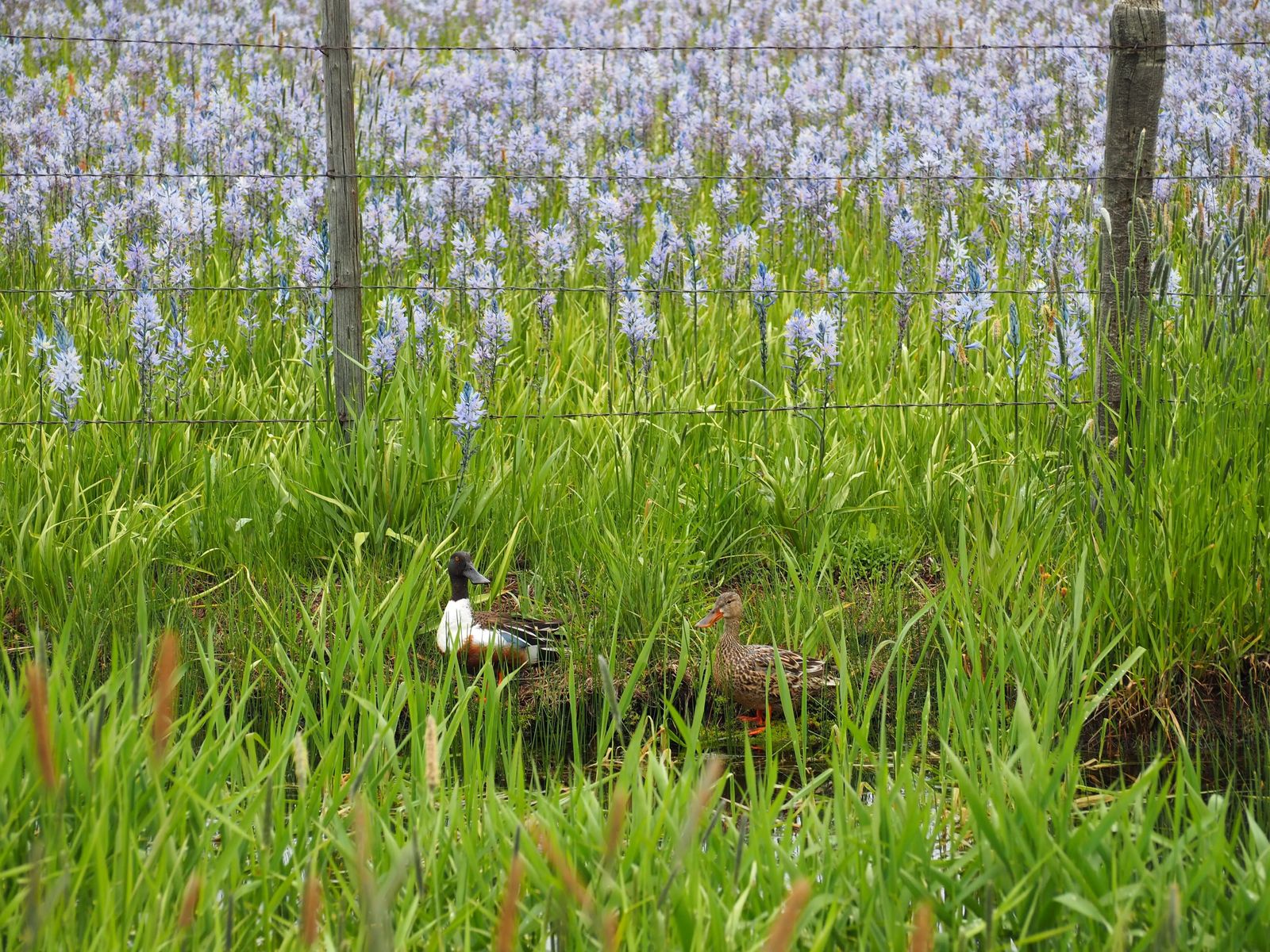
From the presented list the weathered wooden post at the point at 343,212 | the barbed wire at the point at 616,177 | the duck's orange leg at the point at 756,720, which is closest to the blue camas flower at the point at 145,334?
the barbed wire at the point at 616,177

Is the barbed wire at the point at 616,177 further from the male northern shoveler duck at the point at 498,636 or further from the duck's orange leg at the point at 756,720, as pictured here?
the duck's orange leg at the point at 756,720

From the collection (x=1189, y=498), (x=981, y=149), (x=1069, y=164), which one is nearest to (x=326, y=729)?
(x=1189, y=498)

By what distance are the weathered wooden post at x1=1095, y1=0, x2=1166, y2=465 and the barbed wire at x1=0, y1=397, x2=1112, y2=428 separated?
0.21 m

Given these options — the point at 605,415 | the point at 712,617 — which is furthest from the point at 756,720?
the point at 605,415

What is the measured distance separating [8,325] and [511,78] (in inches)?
171

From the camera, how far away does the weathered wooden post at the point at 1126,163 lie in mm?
4020

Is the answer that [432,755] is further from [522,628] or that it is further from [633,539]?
[633,539]

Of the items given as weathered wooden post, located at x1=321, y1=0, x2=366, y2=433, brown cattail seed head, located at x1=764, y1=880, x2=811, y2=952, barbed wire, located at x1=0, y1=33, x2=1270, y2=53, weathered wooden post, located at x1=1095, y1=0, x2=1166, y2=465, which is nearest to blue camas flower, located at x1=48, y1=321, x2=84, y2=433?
weathered wooden post, located at x1=321, y1=0, x2=366, y2=433

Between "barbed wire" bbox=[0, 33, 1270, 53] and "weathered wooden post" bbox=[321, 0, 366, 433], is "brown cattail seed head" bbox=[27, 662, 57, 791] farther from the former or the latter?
"barbed wire" bbox=[0, 33, 1270, 53]

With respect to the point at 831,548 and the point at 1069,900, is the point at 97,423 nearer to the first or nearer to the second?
the point at 831,548

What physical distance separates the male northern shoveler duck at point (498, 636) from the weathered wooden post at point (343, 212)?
3.27 feet

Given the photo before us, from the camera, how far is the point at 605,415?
454 centimetres

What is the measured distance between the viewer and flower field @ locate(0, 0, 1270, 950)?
6.72ft

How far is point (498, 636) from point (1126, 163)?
7.51 feet
